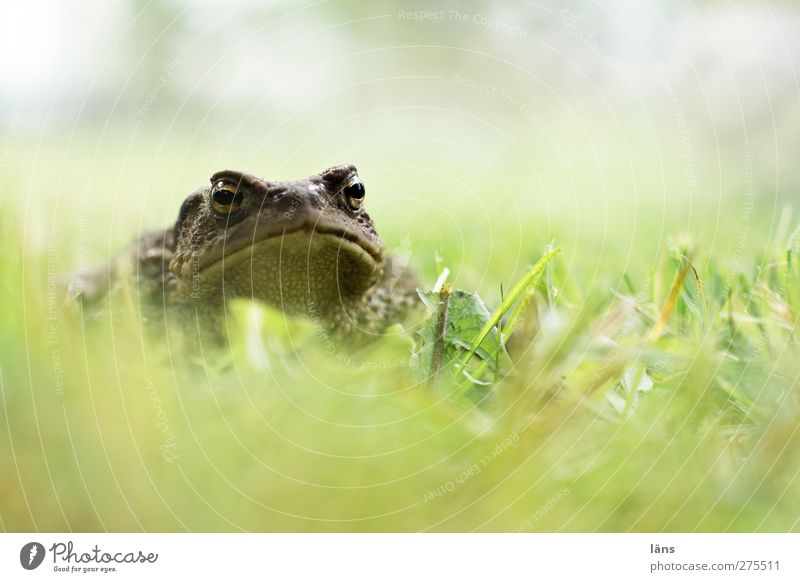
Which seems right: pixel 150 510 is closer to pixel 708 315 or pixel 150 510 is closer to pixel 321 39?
pixel 708 315

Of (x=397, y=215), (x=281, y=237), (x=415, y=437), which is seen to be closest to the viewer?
(x=415, y=437)

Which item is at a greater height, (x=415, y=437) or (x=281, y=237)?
(x=281, y=237)

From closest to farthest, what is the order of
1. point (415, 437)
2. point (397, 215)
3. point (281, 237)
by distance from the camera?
point (415, 437) → point (281, 237) → point (397, 215)

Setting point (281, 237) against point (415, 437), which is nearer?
point (415, 437)

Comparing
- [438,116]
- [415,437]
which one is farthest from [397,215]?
[415,437]
